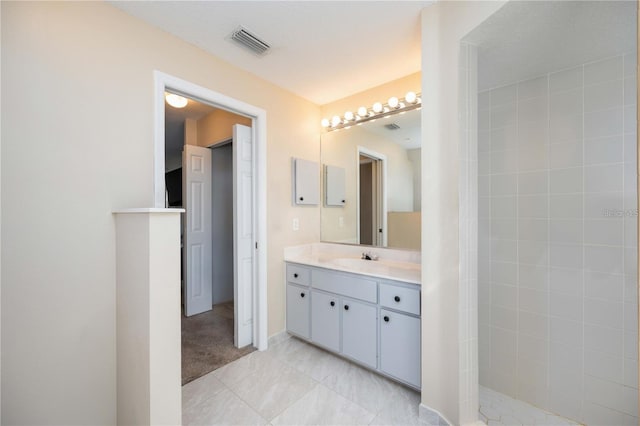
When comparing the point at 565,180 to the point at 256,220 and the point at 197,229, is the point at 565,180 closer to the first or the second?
the point at 256,220

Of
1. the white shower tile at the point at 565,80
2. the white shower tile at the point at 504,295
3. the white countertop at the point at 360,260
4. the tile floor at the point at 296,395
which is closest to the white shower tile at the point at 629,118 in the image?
the white shower tile at the point at 565,80

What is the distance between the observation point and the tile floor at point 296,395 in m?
1.59

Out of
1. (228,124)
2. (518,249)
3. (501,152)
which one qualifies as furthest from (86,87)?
(518,249)

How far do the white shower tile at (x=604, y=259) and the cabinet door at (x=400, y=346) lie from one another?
3.45ft

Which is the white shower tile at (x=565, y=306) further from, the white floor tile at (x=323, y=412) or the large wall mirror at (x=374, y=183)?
the white floor tile at (x=323, y=412)

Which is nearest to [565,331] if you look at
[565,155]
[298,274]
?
[565,155]

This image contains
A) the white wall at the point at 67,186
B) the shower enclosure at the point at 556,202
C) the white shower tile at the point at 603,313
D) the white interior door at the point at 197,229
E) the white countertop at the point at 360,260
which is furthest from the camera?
the white interior door at the point at 197,229

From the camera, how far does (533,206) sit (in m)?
1.73

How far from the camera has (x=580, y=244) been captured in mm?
1567

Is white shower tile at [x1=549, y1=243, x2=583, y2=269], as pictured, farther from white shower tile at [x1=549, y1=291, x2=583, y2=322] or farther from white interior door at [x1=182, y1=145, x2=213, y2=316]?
white interior door at [x1=182, y1=145, x2=213, y2=316]

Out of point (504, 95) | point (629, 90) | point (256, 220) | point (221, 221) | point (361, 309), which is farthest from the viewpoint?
point (221, 221)

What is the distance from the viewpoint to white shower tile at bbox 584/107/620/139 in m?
1.46

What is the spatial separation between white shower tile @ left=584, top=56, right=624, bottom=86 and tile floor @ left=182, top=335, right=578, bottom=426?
2042 millimetres

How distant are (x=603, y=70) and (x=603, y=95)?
139 millimetres
